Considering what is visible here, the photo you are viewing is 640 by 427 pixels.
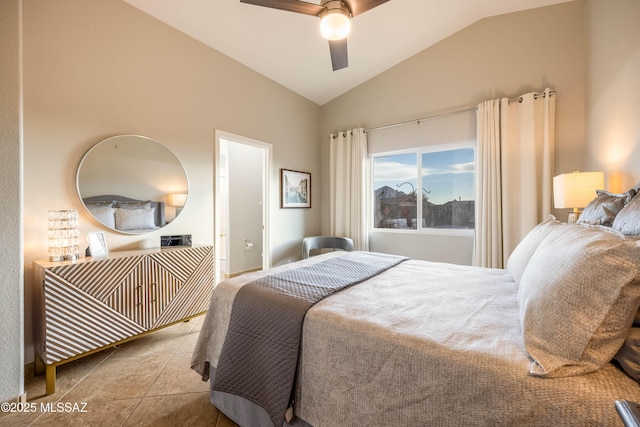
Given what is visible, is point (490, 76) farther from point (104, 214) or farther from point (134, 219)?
point (104, 214)

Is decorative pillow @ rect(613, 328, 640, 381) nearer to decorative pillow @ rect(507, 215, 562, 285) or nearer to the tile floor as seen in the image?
decorative pillow @ rect(507, 215, 562, 285)

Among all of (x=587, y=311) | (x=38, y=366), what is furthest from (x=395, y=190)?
(x=38, y=366)

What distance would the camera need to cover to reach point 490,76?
3.10 metres

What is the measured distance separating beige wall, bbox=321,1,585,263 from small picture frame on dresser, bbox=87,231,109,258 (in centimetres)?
327

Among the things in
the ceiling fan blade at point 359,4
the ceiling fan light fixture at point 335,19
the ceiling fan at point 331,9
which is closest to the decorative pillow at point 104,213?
the ceiling fan at point 331,9

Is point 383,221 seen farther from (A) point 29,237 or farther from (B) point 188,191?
(A) point 29,237

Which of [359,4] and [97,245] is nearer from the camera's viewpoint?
[359,4]

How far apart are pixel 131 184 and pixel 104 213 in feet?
1.06

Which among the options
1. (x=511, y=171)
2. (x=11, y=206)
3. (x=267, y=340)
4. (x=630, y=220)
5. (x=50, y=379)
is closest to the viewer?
(x=630, y=220)

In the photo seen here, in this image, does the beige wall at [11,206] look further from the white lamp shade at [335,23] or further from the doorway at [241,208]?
the doorway at [241,208]

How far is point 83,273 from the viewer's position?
71.2 inches

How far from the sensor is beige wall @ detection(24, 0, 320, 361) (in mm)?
1908

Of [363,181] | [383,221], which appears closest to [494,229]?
[383,221]

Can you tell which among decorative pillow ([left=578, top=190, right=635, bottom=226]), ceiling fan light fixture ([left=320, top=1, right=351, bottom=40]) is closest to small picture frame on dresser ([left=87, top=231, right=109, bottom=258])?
ceiling fan light fixture ([left=320, top=1, right=351, bottom=40])
